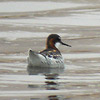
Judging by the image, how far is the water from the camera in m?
13.6

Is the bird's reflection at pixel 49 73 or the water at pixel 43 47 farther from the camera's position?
the bird's reflection at pixel 49 73

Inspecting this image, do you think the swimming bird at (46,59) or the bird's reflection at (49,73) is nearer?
the bird's reflection at (49,73)

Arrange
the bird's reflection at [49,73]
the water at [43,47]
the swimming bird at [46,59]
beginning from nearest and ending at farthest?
the water at [43,47], the bird's reflection at [49,73], the swimming bird at [46,59]

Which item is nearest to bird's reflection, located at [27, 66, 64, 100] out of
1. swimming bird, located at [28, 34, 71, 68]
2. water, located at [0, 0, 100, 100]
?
water, located at [0, 0, 100, 100]

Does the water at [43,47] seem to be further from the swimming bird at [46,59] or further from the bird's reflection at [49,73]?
the swimming bird at [46,59]

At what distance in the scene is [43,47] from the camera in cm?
1975

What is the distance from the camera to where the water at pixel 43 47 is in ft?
44.7

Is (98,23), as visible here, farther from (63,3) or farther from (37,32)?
(63,3)

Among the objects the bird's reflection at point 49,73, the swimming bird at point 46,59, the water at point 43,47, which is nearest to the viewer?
the water at point 43,47

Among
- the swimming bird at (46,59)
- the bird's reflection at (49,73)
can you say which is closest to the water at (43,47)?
the bird's reflection at (49,73)

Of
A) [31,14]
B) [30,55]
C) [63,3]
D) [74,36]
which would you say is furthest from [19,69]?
[63,3]

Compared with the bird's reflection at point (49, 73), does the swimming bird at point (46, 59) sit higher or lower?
higher

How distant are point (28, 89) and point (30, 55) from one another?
2803mm

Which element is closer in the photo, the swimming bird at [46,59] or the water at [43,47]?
the water at [43,47]
